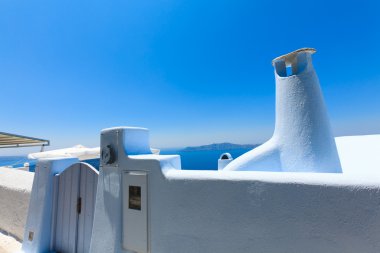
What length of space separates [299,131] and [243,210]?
2.94 m

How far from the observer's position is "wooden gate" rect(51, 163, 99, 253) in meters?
4.03

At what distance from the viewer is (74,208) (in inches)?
167

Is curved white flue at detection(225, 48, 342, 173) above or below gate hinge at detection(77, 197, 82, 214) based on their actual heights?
above

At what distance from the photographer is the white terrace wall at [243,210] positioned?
1.84m

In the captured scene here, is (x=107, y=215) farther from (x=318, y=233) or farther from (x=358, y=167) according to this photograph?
(x=358, y=167)

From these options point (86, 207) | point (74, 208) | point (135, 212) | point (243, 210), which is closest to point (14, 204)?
point (74, 208)

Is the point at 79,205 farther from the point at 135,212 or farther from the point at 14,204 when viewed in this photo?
the point at 14,204

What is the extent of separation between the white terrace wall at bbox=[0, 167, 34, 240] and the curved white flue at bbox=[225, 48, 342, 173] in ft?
18.5

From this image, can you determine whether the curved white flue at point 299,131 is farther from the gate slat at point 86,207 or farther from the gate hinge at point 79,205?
the gate hinge at point 79,205

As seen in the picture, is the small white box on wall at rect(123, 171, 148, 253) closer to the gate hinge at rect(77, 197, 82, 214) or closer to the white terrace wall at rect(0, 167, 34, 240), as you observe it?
the gate hinge at rect(77, 197, 82, 214)

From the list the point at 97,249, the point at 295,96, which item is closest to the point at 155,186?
the point at 97,249

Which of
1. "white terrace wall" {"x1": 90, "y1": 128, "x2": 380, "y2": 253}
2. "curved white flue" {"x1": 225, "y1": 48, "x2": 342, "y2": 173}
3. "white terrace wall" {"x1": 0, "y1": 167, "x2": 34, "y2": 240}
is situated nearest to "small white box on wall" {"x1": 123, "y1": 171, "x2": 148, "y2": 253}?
"white terrace wall" {"x1": 90, "y1": 128, "x2": 380, "y2": 253}

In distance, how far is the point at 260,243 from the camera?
2.19 metres

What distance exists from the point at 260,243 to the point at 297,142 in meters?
2.92
